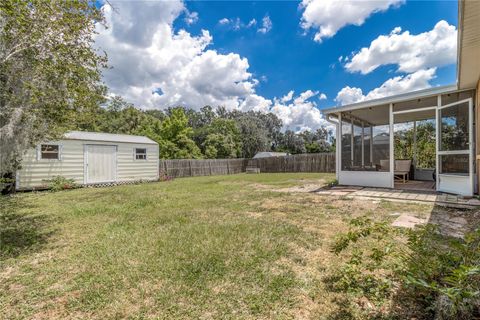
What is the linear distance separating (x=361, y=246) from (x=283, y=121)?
35118 mm

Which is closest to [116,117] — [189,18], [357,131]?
[189,18]

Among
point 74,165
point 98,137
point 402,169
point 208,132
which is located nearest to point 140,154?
point 98,137

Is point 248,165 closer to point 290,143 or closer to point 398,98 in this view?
point 398,98

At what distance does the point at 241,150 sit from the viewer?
97.9 ft

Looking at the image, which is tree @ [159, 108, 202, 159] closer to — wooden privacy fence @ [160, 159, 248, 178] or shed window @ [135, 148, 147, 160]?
wooden privacy fence @ [160, 159, 248, 178]

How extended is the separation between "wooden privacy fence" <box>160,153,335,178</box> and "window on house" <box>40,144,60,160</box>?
5101 mm

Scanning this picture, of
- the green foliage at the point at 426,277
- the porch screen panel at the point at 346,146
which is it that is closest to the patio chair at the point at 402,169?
the porch screen panel at the point at 346,146

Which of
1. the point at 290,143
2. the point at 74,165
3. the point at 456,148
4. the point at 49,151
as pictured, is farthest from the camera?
the point at 290,143

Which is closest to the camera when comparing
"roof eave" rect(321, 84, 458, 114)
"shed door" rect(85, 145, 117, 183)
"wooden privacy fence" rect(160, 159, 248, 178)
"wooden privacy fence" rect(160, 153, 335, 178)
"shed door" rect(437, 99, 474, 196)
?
"shed door" rect(437, 99, 474, 196)

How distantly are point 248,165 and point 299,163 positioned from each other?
15.8ft

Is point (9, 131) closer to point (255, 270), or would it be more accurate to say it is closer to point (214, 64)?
point (255, 270)

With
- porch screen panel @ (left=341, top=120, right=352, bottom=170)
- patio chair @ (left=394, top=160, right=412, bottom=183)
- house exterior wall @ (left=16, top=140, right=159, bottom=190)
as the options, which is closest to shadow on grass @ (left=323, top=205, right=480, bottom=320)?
porch screen panel @ (left=341, top=120, right=352, bottom=170)

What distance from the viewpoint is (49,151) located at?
892cm

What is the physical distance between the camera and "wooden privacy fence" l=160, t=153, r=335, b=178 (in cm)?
1438
